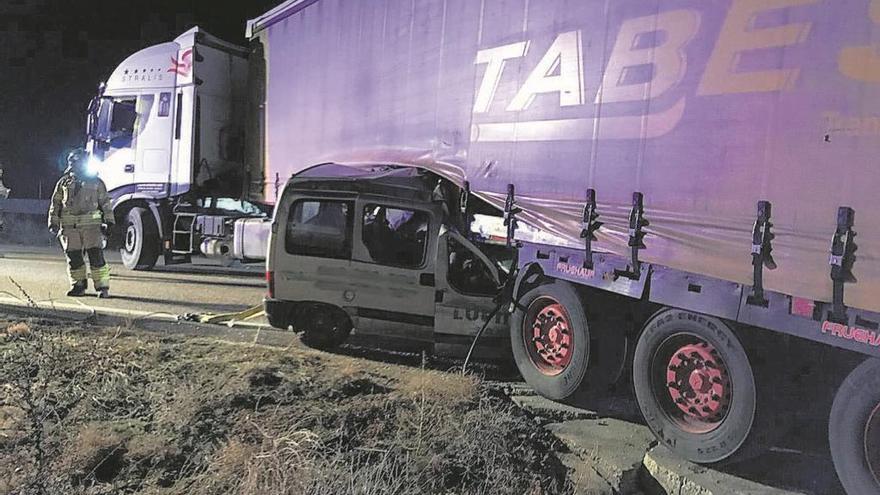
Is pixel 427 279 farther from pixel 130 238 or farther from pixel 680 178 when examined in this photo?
pixel 130 238

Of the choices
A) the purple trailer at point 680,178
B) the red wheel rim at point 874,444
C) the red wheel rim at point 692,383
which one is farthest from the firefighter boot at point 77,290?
the red wheel rim at point 874,444

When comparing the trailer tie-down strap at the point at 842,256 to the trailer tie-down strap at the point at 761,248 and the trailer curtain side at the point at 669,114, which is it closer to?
the trailer curtain side at the point at 669,114

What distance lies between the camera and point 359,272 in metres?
6.49

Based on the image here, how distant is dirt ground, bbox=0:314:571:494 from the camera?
3775 mm

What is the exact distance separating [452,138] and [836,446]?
12.8 ft

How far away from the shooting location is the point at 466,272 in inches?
248

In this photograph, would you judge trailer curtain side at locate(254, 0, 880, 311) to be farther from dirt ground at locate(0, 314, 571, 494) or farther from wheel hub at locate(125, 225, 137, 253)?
wheel hub at locate(125, 225, 137, 253)

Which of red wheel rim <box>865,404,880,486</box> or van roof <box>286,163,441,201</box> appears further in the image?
van roof <box>286,163,441,201</box>

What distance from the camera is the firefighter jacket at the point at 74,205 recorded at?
8.88 m

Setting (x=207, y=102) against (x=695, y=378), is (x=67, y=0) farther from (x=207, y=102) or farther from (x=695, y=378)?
(x=695, y=378)

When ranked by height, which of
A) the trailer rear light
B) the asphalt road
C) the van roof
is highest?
the van roof

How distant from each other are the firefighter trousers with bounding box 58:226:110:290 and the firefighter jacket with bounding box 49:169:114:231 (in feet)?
0.26

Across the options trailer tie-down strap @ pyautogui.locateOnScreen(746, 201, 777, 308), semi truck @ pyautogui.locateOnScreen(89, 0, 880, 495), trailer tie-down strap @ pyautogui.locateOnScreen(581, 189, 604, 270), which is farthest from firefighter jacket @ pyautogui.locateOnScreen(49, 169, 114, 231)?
trailer tie-down strap @ pyautogui.locateOnScreen(746, 201, 777, 308)

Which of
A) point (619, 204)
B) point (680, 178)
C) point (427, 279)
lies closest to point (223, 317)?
point (427, 279)
